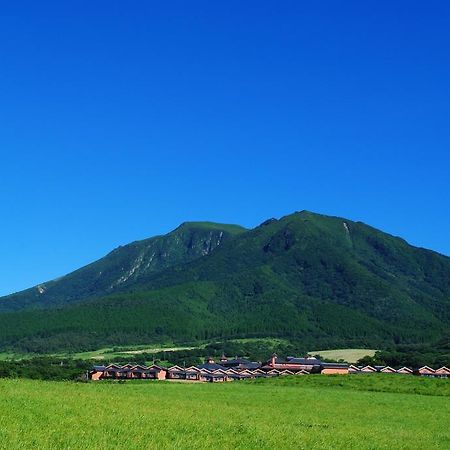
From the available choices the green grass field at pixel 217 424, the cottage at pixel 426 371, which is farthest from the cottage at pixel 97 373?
the green grass field at pixel 217 424

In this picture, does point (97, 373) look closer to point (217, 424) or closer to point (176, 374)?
point (176, 374)

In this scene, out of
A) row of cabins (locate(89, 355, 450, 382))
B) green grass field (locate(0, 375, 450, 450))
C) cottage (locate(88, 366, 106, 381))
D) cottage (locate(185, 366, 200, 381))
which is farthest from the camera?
cottage (locate(88, 366, 106, 381))

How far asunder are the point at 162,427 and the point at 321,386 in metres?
42.9

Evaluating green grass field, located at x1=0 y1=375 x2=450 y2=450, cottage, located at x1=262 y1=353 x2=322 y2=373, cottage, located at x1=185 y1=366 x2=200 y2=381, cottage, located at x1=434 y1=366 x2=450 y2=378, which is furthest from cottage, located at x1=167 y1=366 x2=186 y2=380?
green grass field, located at x1=0 y1=375 x2=450 y2=450

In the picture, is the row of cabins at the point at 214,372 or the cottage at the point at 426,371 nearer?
the cottage at the point at 426,371

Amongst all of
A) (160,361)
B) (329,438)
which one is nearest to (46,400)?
(329,438)

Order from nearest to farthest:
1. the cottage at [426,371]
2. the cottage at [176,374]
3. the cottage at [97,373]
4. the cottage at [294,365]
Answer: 1. the cottage at [426,371]
2. the cottage at [97,373]
3. the cottage at [176,374]
4. the cottage at [294,365]

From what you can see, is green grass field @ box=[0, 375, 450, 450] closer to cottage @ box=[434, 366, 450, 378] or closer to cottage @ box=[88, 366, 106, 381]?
cottage @ box=[434, 366, 450, 378]

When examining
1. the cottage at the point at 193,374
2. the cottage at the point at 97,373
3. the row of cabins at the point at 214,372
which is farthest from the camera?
the cottage at the point at 97,373

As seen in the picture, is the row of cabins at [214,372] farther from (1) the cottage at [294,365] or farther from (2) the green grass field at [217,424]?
(2) the green grass field at [217,424]

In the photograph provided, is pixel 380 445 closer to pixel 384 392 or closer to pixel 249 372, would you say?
pixel 384 392

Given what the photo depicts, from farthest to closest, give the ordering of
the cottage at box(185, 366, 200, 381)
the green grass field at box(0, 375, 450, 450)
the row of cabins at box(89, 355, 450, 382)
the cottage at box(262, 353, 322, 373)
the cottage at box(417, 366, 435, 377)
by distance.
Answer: the cottage at box(262, 353, 322, 373) < the cottage at box(185, 366, 200, 381) < the row of cabins at box(89, 355, 450, 382) < the cottage at box(417, 366, 435, 377) < the green grass field at box(0, 375, 450, 450)

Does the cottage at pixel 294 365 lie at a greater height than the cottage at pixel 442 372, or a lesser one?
greater

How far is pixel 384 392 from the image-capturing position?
192 feet
